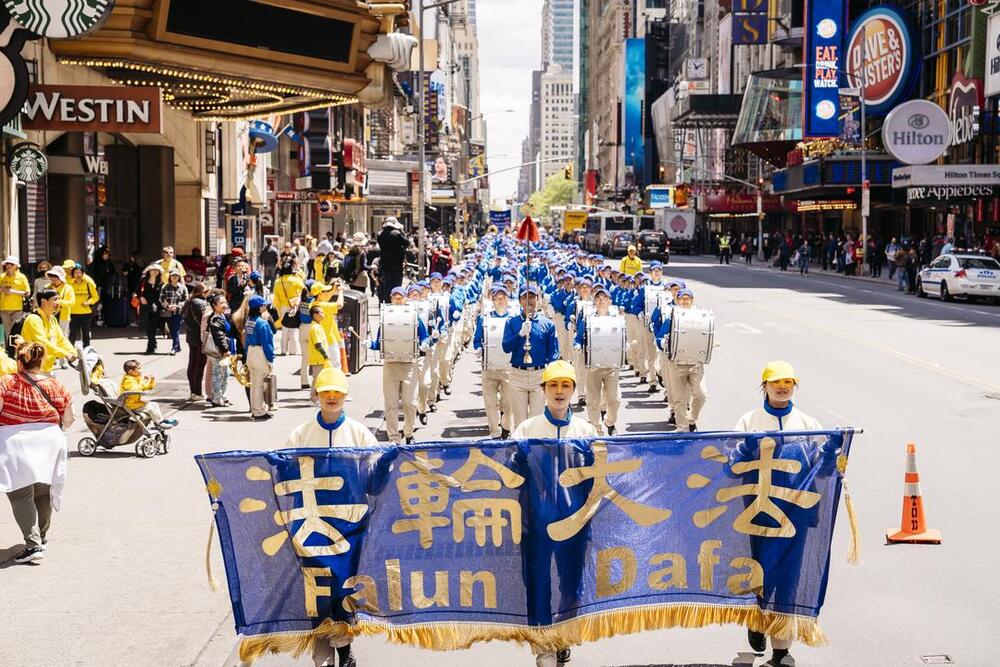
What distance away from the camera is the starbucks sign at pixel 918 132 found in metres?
55.5

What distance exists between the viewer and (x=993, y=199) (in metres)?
53.7

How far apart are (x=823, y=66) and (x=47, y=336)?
2477 inches

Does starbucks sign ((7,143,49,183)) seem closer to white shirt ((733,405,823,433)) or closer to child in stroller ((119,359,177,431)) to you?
child in stroller ((119,359,177,431))

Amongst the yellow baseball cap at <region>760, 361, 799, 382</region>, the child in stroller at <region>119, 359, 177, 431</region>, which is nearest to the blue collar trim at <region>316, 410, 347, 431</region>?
the yellow baseball cap at <region>760, 361, 799, 382</region>

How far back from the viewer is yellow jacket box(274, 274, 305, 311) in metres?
21.8

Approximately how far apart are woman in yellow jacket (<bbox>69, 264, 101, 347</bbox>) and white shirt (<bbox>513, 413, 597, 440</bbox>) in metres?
16.0

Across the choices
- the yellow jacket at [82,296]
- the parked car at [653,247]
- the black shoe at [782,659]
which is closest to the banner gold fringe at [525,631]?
the black shoe at [782,659]

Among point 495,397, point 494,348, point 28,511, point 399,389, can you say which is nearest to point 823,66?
point 399,389

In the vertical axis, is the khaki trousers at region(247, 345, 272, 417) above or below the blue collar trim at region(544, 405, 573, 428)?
below

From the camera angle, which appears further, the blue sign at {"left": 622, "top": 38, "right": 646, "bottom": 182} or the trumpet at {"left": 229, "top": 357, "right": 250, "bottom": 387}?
the blue sign at {"left": 622, "top": 38, "right": 646, "bottom": 182}

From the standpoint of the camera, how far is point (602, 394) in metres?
15.8

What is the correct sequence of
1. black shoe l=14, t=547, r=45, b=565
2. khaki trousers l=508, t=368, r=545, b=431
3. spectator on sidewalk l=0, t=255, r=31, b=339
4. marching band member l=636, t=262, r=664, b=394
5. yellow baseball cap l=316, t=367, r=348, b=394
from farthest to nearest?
spectator on sidewalk l=0, t=255, r=31, b=339, marching band member l=636, t=262, r=664, b=394, khaki trousers l=508, t=368, r=545, b=431, black shoe l=14, t=547, r=45, b=565, yellow baseball cap l=316, t=367, r=348, b=394

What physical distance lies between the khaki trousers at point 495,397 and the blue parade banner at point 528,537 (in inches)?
271

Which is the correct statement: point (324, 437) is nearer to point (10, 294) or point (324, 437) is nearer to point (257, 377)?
point (257, 377)
